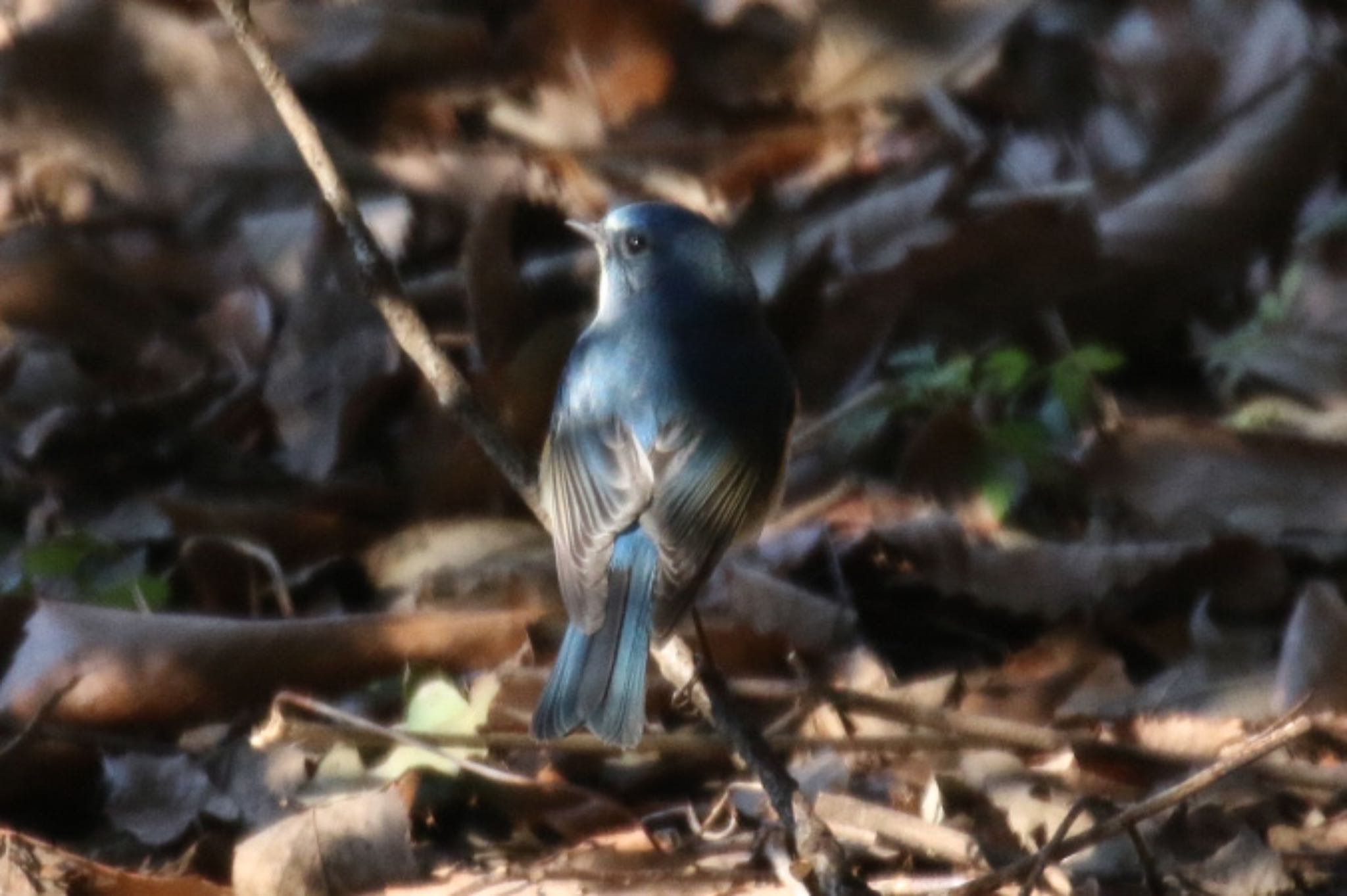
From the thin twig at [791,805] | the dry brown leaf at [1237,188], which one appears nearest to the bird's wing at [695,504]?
the thin twig at [791,805]

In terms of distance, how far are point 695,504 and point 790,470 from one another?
144cm

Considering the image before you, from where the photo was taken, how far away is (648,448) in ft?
14.3

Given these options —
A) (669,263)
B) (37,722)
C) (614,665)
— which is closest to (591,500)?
(614,665)

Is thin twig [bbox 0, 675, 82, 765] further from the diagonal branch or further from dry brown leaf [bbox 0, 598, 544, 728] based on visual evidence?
the diagonal branch

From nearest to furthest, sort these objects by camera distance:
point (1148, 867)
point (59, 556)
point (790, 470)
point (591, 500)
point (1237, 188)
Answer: point (1148, 867), point (591, 500), point (59, 556), point (790, 470), point (1237, 188)

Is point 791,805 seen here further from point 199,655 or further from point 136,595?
point 136,595

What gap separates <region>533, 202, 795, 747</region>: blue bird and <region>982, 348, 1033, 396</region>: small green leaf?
88 centimetres

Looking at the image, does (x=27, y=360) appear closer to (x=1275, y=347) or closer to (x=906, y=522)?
(x=906, y=522)

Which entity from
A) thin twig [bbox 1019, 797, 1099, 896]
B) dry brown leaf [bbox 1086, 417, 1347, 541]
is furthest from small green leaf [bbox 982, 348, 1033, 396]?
thin twig [bbox 1019, 797, 1099, 896]

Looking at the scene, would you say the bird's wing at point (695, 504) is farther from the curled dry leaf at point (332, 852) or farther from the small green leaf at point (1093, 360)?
the small green leaf at point (1093, 360)

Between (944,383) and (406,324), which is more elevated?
(406,324)

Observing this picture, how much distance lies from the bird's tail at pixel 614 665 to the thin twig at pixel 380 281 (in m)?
0.22

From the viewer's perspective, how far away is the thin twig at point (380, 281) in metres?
3.79

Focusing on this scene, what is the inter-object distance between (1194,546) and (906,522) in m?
0.71
